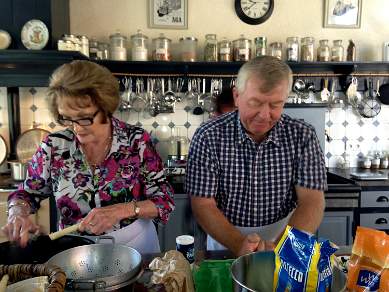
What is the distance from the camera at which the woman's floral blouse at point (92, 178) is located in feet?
4.09

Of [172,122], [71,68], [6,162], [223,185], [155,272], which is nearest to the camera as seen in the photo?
[155,272]

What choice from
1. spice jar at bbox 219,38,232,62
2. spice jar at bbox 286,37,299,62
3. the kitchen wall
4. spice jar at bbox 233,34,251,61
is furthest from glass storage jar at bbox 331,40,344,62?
spice jar at bbox 219,38,232,62

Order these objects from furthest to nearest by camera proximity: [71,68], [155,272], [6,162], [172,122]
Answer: [172,122] → [6,162] → [71,68] → [155,272]

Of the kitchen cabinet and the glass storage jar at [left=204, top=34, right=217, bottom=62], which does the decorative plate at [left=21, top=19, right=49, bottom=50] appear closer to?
the glass storage jar at [left=204, top=34, right=217, bottom=62]

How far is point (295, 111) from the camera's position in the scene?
111 inches

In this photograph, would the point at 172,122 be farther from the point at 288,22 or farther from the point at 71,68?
the point at 71,68

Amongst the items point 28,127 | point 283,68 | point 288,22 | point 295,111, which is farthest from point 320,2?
point 28,127

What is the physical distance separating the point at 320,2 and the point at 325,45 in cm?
40

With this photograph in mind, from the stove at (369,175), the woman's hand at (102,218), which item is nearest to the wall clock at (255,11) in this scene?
the stove at (369,175)

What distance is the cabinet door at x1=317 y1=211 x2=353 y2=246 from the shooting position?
8.28 feet

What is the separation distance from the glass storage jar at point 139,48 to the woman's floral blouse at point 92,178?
160 centimetres

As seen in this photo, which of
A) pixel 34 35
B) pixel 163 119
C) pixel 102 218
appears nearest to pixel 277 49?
pixel 163 119

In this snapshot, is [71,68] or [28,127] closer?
[71,68]

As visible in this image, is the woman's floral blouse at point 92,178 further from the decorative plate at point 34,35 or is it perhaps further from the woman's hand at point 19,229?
the decorative plate at point 34,35
